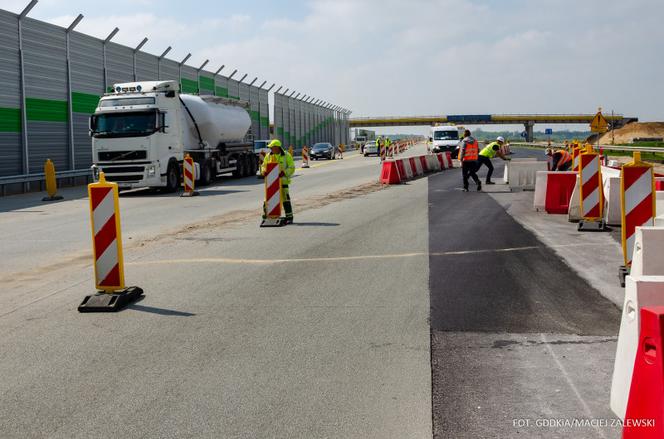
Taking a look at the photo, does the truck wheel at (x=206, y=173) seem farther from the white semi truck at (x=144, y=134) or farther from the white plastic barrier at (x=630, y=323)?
the white plastic barrier at (x=630, y=323)

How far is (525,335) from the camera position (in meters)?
5.98

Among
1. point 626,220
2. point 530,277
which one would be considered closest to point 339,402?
point 530,277

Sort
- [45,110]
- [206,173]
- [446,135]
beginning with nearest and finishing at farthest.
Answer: [206,173] < [45,110] < [446,135]

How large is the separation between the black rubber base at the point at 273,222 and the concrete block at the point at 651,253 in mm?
8248

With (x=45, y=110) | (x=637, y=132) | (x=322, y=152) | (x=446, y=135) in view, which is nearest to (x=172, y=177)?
(x=45, y=110)

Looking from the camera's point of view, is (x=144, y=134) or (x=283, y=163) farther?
(x=144, y=134)

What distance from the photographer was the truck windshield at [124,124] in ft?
76.5

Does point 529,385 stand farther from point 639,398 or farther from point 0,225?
point 0,225

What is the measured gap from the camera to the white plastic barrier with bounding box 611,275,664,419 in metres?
3.78

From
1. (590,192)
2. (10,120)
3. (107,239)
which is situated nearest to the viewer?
(107,239)

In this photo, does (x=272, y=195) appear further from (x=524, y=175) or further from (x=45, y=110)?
(x=45, y=110)

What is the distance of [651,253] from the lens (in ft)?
21.2

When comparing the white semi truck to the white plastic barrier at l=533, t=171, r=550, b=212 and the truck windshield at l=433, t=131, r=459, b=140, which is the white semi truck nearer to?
the white plastic barrier at l=533, t=171, r=550, b=212

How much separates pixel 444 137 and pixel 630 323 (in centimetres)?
4898
